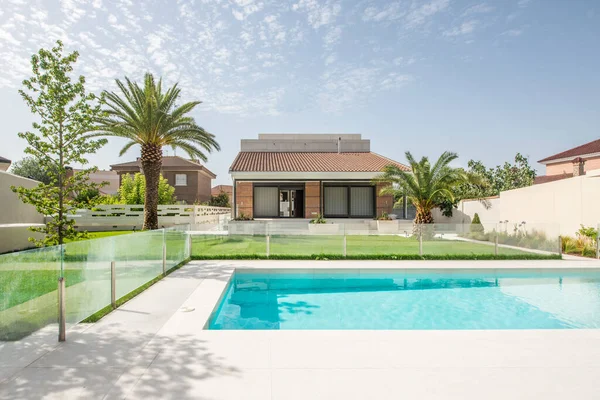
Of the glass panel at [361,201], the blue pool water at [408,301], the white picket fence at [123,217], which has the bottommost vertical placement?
the blue pool water at [408,301]

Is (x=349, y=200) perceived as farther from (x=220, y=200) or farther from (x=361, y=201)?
(x=220, y=200)

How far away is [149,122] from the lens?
58.4 feet

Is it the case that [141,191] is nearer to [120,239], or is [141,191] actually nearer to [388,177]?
[388,177]

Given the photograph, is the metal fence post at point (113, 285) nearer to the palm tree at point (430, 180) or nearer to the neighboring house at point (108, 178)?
the palm tree at point (430, 180)

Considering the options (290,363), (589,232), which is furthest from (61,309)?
(589,232)

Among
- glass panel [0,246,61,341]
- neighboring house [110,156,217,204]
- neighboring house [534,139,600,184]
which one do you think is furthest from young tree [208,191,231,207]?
glass panel [0,246,61,341]

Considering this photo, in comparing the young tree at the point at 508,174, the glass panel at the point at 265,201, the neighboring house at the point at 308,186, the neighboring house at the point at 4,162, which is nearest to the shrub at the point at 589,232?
the neighboring house at the point at 308,186

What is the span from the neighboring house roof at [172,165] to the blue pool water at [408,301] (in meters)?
33.2

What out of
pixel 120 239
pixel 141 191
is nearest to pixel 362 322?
pixel 120 239

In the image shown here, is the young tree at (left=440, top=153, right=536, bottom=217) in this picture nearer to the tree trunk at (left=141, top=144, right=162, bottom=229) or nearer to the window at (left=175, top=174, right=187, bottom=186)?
the tree trunk at (left=141, top=144, right=162, bottom=229)

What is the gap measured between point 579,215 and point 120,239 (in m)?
17.4

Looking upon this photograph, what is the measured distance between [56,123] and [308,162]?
1730 centimetres

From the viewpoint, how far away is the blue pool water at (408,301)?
7.03 metres

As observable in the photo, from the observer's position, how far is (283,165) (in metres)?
24.7
